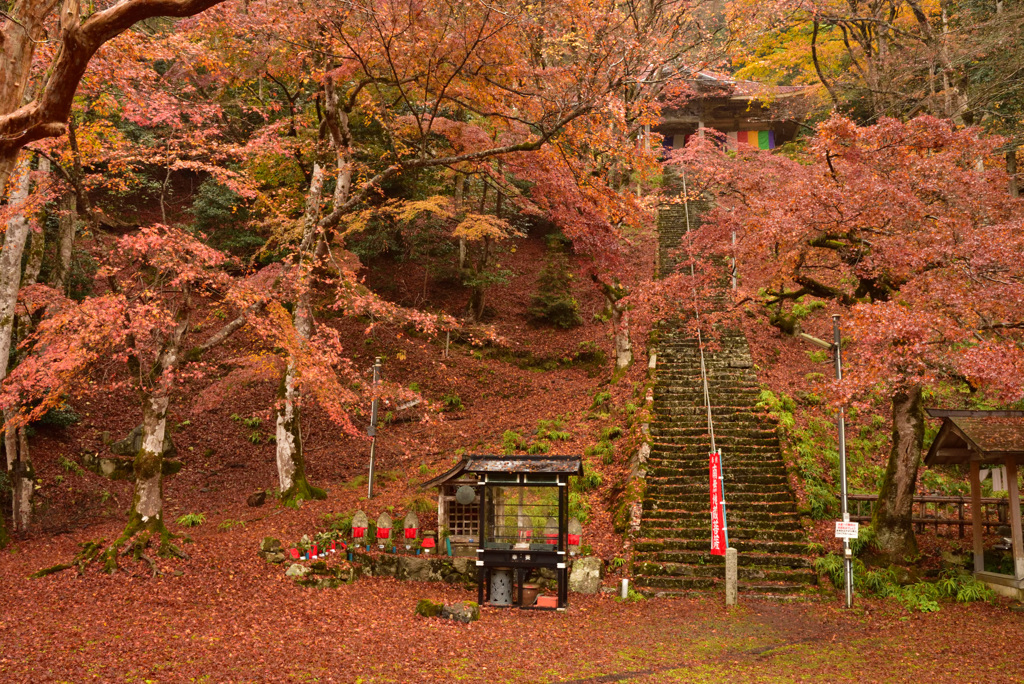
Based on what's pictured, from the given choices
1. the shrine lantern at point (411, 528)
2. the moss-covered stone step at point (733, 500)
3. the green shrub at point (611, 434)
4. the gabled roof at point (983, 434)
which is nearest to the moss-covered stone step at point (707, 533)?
the moss-covered stone step at point (733, 500)

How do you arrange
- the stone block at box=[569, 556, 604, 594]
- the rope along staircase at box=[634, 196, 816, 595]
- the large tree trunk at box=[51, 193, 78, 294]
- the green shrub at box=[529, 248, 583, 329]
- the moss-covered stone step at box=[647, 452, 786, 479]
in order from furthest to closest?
1. the green shrub at box=[529, 248, 583, 329]
2. the large tree trunk at box=[51, 193, 78, 294]
3. the moss-covered stone step at box=[647, 452, 786, 479]
4. the rope along staircase at box=[634, 196, 816, 595]
5. the stone block at box=[569, 556, 604, 594]

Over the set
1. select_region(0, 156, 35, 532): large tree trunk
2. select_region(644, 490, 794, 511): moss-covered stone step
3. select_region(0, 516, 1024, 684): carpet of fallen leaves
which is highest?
select_region(0, 156, 35, 532): large tree trunk

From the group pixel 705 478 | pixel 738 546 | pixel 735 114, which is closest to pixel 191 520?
pixel 705 478

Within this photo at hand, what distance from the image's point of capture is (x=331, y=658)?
317 inches

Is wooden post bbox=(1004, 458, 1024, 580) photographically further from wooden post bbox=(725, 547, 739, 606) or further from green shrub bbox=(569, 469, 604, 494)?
green shrub bbox=(569, 469, 604, 494)

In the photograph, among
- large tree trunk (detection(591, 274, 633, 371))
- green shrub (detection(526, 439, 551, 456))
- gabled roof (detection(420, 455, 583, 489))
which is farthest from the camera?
large tree trunk (detection(591, 274, 633, 371))

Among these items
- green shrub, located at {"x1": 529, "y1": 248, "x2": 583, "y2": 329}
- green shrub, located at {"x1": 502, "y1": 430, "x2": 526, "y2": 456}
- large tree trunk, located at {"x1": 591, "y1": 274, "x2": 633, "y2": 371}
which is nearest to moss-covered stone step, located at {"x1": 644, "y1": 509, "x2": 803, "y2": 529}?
green shrub, located at {"x1": 502, "y1": 430, "x2": 526, "y2": 456}

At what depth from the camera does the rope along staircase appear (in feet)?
43.4

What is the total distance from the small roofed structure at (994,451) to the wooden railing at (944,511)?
1.57 metres

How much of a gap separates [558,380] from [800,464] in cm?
932

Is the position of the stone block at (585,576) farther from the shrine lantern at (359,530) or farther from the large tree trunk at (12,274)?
the large tree trunk at (12,274)

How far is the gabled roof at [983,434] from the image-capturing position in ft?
37.4

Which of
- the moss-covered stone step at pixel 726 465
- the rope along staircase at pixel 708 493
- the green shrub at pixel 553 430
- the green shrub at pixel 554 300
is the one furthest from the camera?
the green shrub at pixel 554 300

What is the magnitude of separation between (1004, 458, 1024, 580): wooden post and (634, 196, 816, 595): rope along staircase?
10.9 ft
